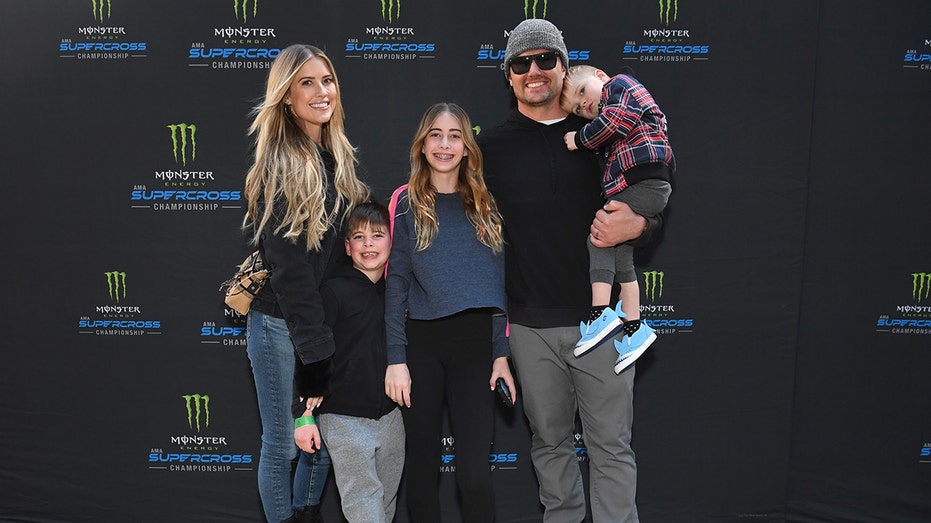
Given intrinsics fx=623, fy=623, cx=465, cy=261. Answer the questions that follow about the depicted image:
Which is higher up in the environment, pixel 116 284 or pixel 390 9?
pixel 390 9

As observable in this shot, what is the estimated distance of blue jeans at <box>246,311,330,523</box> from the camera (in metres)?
2.12

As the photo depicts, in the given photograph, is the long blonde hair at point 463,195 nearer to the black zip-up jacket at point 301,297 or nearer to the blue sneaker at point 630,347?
the black zip-up jacket at point 301,297

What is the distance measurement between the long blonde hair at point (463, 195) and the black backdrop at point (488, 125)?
83cm

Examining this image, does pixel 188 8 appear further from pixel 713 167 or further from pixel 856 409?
pixel 856 409

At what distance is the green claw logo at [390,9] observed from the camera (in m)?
2.93

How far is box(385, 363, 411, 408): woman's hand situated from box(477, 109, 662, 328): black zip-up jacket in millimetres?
464

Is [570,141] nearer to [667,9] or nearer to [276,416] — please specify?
[667,9]

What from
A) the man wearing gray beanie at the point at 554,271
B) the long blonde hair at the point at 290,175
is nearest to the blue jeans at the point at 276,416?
the long blonde hair at the point at 290,175

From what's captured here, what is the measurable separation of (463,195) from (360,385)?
0.74m

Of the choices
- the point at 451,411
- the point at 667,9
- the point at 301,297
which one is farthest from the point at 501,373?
the point at 667,9

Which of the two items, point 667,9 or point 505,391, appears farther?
point 667,9

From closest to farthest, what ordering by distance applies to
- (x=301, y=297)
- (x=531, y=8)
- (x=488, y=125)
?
1. (x=301, y=297)
2. (x=531, y=8)
3. (x=488, y=125)

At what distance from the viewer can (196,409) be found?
3096 millimetres

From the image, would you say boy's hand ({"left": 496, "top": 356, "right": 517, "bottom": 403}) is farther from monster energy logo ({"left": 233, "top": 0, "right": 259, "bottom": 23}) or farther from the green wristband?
monster energy logo ({"left": 233, "top": 0, "right": 259, "bottom": 23})
